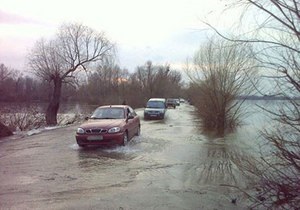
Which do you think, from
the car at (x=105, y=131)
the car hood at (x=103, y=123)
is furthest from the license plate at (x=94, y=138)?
the car hood at (x=103, y=123)

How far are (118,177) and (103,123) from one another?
19.7 feet

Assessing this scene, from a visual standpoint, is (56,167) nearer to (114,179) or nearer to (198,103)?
(114,179)

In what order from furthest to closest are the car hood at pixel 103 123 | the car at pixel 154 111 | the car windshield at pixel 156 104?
the car windshield at pixel 156 104, the car at pixel 154 111, the car hood at pixel 103 123

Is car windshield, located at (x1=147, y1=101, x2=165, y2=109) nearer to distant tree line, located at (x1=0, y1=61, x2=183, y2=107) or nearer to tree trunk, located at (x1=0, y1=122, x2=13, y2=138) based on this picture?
distant tree line, located at (x1=0, y1=61, x2=183, y2=107)

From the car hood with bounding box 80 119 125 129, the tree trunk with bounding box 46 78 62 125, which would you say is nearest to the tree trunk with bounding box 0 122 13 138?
the car hood with bounding box 80 119 125 129

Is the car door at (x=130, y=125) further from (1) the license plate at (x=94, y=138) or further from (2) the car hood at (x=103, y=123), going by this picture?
(1) the license plate at (x=94, y=138)

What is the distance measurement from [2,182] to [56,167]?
6.99 ft

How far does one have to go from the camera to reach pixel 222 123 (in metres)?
28.9

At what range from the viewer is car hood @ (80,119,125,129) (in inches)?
614

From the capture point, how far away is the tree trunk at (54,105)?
119 feet

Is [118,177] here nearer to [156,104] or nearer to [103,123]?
[103,123]

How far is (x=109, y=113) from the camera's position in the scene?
57.8 feet

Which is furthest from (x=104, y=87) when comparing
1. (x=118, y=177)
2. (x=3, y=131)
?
(x=118, y=177)

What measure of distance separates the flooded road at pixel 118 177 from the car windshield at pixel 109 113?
1.75 m
